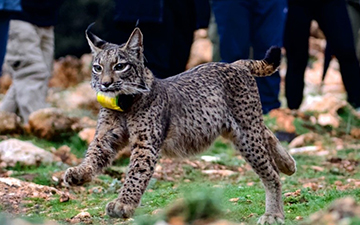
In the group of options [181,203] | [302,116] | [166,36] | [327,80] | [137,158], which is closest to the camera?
[181,203]

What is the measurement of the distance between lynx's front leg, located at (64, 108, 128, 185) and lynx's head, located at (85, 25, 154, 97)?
24 centimetres

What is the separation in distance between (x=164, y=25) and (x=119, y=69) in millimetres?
4335

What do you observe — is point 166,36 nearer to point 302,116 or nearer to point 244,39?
point 244,39

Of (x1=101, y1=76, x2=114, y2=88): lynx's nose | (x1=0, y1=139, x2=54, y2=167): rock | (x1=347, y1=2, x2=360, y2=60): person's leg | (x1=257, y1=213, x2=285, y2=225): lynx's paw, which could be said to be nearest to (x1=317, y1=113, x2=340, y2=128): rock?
(x1=347, y1=2, x2=360, y2=60): person's leg

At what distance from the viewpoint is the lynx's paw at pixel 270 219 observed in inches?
253

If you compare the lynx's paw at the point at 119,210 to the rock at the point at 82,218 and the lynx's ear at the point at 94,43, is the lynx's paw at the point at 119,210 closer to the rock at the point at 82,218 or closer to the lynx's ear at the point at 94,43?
the rock at the point at 82,218

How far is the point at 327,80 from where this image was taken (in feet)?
64.8

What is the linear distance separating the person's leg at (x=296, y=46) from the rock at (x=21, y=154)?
5068 millimetres

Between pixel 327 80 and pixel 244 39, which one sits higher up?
pixel 244 39

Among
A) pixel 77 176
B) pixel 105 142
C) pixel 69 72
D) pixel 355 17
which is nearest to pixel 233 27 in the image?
pixel 355 17

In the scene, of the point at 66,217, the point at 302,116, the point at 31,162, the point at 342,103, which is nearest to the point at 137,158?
the point at 66,217

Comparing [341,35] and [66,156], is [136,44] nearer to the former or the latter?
[66,156]

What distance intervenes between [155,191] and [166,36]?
2.93 meters

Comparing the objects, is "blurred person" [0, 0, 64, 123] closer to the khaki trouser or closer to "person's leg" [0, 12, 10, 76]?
the khaki trouser
